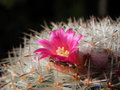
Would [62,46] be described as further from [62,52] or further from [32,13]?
[32,13]

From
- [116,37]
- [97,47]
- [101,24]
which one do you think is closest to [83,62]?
[97,47]

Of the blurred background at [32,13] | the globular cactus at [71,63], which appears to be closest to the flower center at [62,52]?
the globular cactus at [71,63]

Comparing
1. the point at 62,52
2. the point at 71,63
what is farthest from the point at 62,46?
the point at 71,63

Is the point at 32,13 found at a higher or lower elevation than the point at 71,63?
higher

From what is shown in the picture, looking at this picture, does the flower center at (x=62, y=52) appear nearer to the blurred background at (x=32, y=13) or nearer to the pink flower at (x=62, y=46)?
the pink flower at (x=62, y=46)

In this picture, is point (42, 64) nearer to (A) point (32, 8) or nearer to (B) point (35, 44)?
(B) point (35, 44)

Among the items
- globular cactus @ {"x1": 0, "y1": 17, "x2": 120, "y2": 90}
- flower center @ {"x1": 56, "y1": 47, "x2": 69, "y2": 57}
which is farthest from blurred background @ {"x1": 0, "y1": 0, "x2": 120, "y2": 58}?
flower center @ {"x1": 56, "y1": 47, "x2": 69, "y2": 57}
